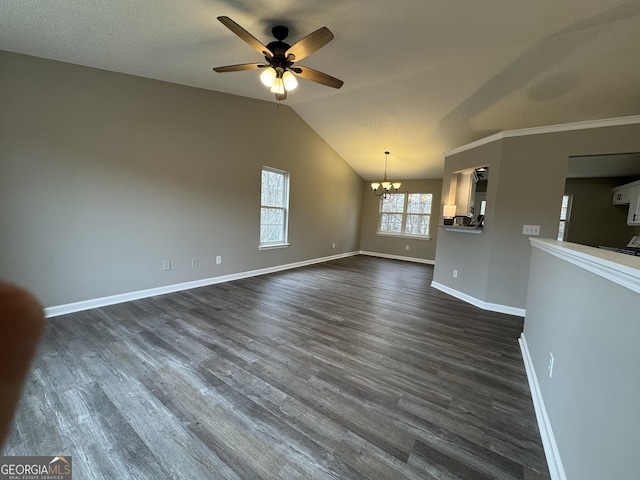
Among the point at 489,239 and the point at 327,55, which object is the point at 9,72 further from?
the point at 489,239

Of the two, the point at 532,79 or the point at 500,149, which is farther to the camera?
the point at 500,149

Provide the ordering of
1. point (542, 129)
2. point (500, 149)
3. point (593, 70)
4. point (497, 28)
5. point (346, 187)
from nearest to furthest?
point (497, 28), point (593, 70), point (542, 129), point (500, 149), point (346, 187)

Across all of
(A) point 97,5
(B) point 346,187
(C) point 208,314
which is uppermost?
(A) point 97,5

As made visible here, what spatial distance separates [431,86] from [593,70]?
64.9 inches

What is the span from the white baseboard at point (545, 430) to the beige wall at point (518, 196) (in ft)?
5.43

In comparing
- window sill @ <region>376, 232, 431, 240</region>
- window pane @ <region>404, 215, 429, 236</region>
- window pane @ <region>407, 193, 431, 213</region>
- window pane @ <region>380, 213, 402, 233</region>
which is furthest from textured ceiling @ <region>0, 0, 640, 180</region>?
window pane @ <region>380, 213, 402, 233</region>

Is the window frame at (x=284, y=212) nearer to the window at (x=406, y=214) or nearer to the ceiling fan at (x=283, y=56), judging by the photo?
the ceiling fan at (x=283, y=56)

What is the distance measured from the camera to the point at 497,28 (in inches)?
89.0

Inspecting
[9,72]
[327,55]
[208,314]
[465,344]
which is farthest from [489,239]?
[9,72]

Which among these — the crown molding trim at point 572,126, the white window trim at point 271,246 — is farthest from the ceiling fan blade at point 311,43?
the white window trim at point 271,246

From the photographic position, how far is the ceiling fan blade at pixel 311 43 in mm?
1805

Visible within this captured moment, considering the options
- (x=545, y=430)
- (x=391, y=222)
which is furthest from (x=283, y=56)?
(x=391, y=222)

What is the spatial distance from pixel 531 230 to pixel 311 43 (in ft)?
11.3

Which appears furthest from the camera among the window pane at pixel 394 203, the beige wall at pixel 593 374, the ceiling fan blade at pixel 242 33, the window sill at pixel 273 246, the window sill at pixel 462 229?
the window pane at pixel 394 203
